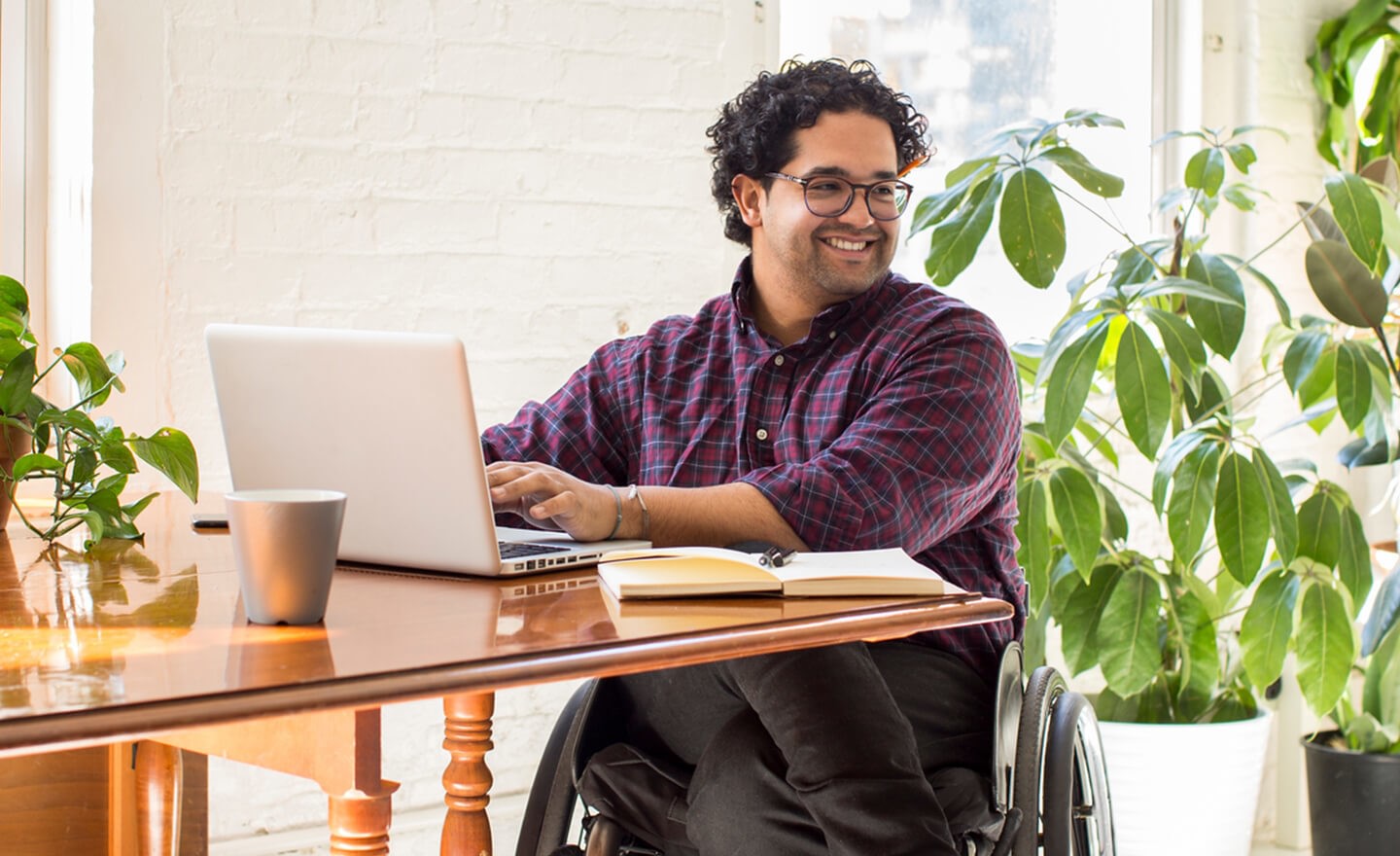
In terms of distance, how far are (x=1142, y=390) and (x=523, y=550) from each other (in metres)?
1.25

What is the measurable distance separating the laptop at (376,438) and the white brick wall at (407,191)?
2.81ft

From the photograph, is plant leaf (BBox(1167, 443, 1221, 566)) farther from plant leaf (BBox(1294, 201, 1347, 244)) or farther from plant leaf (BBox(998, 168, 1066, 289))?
plant leaf (BBox(1294, 201, 1347, 244))

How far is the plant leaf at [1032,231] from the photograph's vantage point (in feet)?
7.77

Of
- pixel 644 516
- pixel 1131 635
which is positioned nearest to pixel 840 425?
pixel 644 516

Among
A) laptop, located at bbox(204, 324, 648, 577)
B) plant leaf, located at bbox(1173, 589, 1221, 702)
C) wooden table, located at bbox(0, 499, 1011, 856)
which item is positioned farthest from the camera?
plant leaf, located at bbox(1173, 589, 1221, 702)

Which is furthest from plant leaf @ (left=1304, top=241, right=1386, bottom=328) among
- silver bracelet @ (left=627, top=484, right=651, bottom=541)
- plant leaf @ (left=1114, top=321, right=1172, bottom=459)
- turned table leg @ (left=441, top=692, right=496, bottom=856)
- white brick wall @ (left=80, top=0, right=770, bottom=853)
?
turned table leg @ (left=441, top=692, right=496, bottom=856)

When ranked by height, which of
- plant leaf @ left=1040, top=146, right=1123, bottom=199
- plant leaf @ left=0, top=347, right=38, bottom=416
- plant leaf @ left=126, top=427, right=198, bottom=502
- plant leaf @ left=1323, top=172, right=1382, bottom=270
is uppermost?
plant leaf @ left=1040, top=146, right=1123, bottom=199

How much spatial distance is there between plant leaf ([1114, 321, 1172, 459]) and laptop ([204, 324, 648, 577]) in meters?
1.18

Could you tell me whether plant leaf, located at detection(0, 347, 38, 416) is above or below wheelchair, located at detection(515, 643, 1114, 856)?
above

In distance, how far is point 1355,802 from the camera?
2633mm

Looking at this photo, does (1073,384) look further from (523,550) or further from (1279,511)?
(523,550)

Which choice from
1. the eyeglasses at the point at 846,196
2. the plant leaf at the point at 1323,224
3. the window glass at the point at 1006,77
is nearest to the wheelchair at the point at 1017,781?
the eyeglasses at the point at 846,196

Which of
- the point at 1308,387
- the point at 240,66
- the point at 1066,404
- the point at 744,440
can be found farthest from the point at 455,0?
the point at 1308,387

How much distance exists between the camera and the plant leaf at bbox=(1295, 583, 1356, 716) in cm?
247
